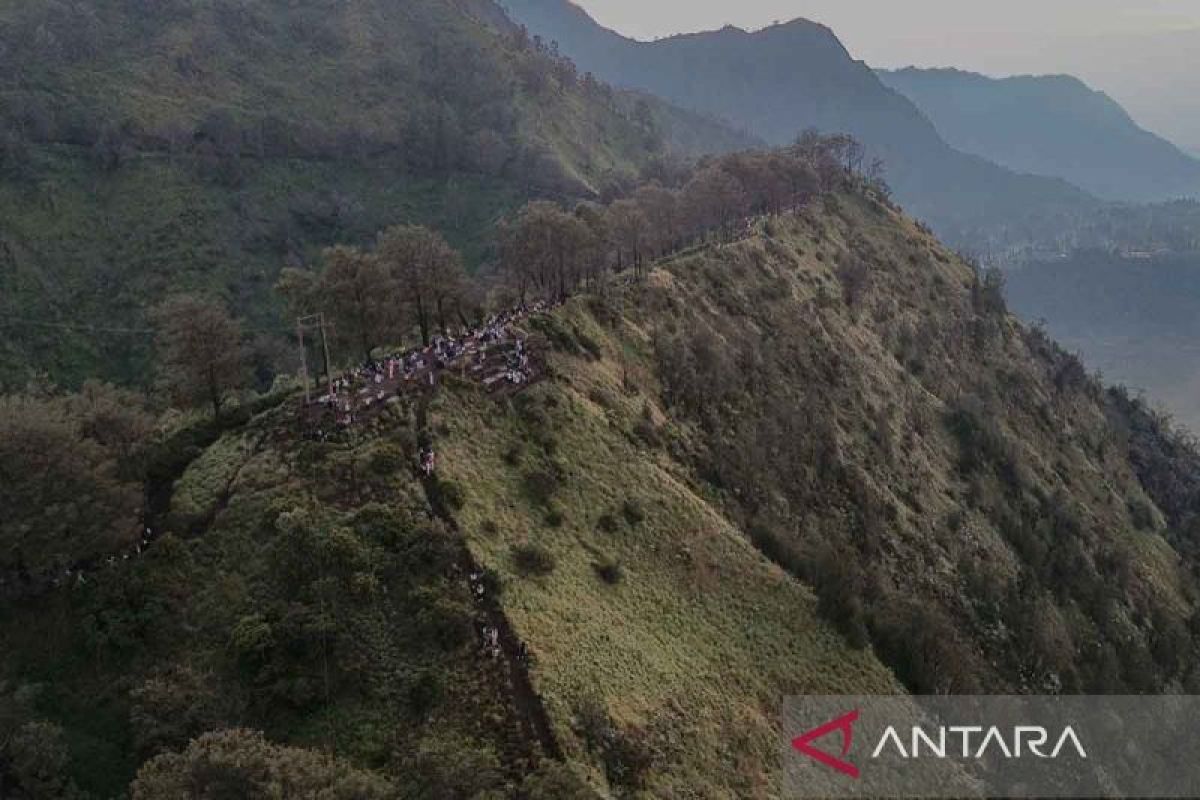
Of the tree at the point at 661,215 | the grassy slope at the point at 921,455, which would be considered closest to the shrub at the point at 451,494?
the grassy slope at the point at 921,455

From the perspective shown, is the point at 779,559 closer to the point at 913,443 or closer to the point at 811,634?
the point at 811,634

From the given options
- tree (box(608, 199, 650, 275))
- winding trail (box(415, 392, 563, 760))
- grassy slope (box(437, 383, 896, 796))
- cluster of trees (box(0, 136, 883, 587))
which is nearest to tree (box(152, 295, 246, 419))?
cluster of trees (box(0, 136, 883, 587))

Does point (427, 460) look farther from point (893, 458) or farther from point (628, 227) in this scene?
point (893, 458)

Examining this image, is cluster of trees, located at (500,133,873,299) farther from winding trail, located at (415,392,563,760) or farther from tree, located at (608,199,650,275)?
winding trail, located at (415,392,563,760)

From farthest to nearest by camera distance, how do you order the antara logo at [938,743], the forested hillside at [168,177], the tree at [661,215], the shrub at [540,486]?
the forested hillside at [168,177]
the tree at [661,215]
the shrub at [540,486]
the antara logo at [938,743]

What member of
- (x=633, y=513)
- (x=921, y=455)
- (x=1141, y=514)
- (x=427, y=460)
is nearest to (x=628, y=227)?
(x=921, y=455)

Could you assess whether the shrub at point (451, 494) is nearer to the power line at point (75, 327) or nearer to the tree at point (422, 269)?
the tree at point (422, 269)
